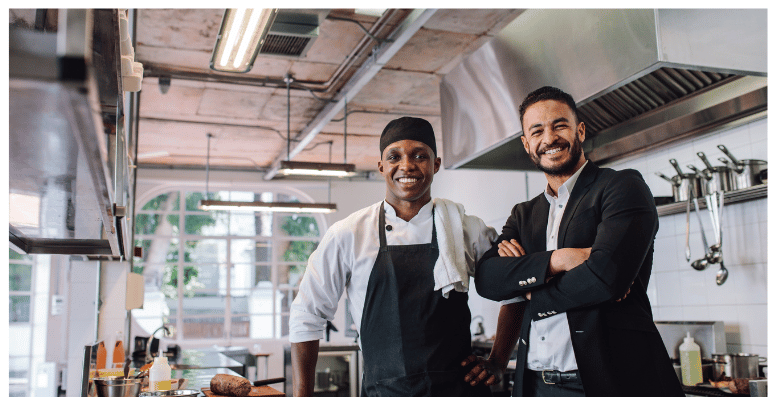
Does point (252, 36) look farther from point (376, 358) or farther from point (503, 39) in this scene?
point (376, 358)

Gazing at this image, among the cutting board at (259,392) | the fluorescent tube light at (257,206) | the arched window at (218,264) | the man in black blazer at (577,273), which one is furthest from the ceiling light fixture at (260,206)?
the man in black blazer at (577,273)

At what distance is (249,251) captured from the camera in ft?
33.6

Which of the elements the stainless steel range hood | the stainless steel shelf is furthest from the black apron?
the stainless steel shelf

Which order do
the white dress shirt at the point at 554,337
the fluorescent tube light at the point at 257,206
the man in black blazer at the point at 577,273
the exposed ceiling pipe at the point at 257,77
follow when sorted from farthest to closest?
the fluorescent tube light at the point at 257,206 < the exposed ceiling pipe at the point at 257,77 < the white dress shirt at the point at 554,337 < the man in black blazer at the point at 577,273

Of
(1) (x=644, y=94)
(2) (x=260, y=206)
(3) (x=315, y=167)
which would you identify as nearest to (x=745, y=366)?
(1) (x=644, y=94)

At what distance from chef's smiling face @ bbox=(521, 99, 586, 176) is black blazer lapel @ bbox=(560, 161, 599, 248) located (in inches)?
1.8

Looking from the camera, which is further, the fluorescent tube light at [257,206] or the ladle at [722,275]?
the fluorescent tube light at [257,206]

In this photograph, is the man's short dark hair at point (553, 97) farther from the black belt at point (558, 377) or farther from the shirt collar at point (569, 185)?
the black belt at point (558, 377)

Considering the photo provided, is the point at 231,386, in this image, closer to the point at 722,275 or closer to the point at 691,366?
the point at 691,366

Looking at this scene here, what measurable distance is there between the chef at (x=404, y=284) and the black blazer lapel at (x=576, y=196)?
1.02 ft

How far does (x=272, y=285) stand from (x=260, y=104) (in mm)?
4338

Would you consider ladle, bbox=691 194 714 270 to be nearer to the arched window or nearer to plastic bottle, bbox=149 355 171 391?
plastic bottle, bbox=149 355 171 391

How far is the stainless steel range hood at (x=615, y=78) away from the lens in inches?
82.7

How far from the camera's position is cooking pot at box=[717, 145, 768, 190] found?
3.30m
